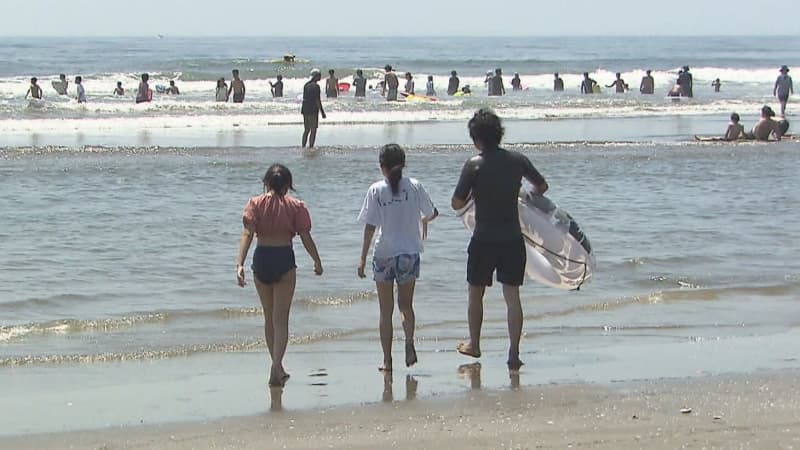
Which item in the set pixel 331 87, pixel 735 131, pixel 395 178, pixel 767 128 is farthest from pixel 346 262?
pixel 331 87

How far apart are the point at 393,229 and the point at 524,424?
1748 mm

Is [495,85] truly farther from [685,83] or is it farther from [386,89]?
[685,83]

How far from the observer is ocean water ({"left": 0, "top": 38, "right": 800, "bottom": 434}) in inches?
303

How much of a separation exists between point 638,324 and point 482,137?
2.22m

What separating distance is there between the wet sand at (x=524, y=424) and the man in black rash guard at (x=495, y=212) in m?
0.90

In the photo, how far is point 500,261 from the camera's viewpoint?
23.8ft

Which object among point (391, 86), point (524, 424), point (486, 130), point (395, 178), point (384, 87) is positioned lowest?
point (384, 87)

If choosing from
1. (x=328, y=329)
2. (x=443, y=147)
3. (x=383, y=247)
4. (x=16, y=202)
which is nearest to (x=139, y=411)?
(x=383, y=247)

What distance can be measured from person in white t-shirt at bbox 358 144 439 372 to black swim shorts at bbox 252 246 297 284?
43 cm

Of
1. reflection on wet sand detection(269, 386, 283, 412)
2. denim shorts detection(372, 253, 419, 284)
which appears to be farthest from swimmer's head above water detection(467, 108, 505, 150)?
reflection on wet sand detection(269, 386, 283, 412)

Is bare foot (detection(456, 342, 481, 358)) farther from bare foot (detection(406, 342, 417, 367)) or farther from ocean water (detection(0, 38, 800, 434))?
bare foot (detection(406, 342, 417, 367))

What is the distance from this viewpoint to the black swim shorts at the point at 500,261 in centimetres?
723

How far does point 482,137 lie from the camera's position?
713 cm

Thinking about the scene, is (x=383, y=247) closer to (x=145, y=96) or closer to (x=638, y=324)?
(x=638, y=324)
